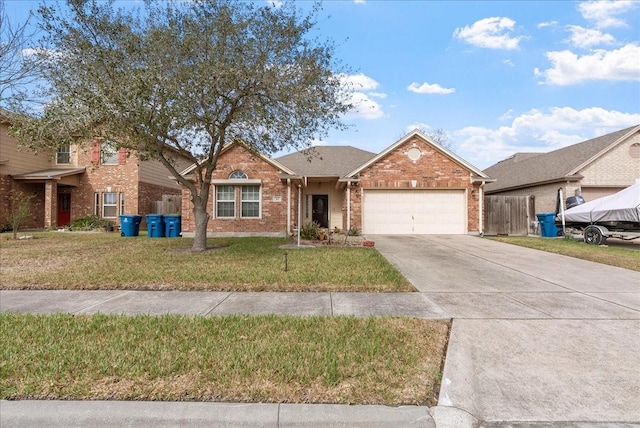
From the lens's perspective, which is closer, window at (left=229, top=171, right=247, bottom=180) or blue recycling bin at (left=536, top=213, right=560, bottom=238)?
window at (left=229, top=171, right=247, bottom=180)

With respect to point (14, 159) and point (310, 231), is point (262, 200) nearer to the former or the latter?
point (310, 231)

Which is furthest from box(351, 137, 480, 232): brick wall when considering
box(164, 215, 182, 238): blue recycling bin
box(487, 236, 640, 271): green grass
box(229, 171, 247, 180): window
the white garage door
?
box(164, 215, 182, 238): blue recycling bin

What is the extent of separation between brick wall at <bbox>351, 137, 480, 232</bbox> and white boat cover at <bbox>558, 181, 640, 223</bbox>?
4.23 meters

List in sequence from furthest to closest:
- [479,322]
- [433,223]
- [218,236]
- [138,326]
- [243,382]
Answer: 1. [433,223]
2. [218,236]
3. [479,322]
4. [138,326]
5. [243,382]

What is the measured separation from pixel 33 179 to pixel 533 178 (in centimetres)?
2832

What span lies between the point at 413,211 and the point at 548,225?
21.1 ft

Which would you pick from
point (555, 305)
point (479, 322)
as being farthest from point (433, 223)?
point (479, 322)

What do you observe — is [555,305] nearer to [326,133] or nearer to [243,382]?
[243,382]

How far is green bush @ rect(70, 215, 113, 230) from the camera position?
19578 mm

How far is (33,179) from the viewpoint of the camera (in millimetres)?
19562

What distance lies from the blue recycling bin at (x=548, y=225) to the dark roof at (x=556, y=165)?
2.77 metres

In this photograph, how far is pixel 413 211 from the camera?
18.2 m

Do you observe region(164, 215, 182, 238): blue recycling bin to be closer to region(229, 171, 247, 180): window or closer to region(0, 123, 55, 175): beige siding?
region(229, 171, 247, 180): window

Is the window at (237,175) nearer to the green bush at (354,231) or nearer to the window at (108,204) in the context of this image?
the green bush at (354,231)
